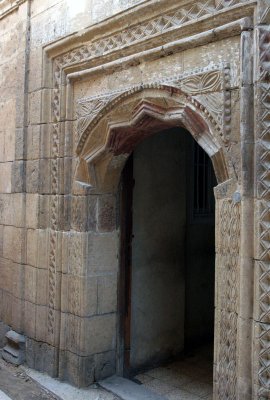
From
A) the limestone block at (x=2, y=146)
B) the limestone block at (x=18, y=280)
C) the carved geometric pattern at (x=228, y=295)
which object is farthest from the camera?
the limestone block at (x=2, y=146)

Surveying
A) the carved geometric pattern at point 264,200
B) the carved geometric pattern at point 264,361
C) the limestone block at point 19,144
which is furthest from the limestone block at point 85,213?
the carved geometric pattern at point 264,361

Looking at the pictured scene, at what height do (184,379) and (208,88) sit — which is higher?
(208,88)

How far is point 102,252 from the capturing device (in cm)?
440

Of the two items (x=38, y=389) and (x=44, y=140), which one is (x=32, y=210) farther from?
(x=38, y=389)

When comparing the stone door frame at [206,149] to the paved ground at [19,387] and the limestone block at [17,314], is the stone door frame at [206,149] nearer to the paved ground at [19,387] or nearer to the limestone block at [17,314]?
the paved ground at [19,387]

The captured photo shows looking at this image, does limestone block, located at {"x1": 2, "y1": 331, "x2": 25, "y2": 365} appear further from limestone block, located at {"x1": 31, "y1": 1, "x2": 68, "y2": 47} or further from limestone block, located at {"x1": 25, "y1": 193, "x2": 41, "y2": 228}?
limestone block, located at {"x1": 31, "y1": 1, "x2": 68, "y2": 47}

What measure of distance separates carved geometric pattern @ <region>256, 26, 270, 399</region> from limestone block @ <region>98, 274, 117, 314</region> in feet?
6.28

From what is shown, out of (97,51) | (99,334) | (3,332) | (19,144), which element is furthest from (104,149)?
(3,332)

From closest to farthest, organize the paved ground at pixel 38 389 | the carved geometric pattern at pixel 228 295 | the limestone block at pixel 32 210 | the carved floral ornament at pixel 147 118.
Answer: the carved geometric pattern at pixel 228 295 < the carved floral ornament at pixel 147 118 < the paved ground at pixel 38 389 < the limestone block at pixel 32 210

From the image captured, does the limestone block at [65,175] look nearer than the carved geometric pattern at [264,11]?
No

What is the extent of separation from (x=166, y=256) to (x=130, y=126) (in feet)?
6.07

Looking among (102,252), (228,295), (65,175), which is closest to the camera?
(228,295)

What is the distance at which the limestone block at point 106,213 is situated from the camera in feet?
14.4

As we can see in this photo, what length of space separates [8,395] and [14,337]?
2.72ft
